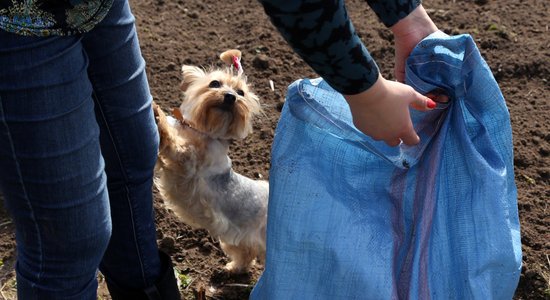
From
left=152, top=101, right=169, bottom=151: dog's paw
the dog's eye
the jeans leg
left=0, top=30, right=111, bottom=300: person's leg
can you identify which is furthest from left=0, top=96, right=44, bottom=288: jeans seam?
the dog's eye

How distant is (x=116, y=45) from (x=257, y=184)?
170 centimetres

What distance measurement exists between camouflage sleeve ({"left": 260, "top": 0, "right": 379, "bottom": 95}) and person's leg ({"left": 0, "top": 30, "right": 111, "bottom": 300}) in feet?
1.74

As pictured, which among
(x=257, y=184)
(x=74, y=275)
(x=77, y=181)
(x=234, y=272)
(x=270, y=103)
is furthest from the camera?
(x=270, y=103)

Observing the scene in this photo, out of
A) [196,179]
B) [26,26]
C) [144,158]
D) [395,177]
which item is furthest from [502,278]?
[196,179]

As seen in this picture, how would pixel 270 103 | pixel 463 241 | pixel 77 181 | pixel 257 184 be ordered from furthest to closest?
pixel 270 103 < pixel 257 184 < pixel 463 241 < pixel 77 181

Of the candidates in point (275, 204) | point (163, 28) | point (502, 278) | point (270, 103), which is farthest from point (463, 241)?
point (163, 28)

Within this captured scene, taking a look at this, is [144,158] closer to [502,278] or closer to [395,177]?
[395,177]

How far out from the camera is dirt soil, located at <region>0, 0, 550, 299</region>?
336 cm

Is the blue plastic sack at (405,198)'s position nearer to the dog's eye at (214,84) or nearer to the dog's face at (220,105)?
the dog's face at (220,105)

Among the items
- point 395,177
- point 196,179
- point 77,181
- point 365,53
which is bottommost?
point 196,179

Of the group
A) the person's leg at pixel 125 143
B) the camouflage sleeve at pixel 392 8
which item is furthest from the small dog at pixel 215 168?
the camouflage sleeve at pixel 392 8

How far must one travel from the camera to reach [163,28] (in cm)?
501

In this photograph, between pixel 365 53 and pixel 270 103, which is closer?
pixel 365 53

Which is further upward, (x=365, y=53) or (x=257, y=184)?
(x=365, y=53)
